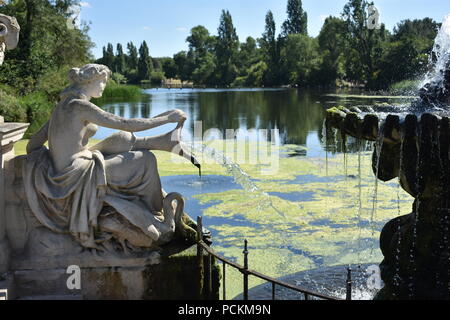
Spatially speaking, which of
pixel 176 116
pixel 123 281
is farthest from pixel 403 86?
pixel 123 281

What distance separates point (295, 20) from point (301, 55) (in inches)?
519

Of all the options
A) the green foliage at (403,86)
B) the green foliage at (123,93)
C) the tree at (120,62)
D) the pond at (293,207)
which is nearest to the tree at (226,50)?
the tree at (120,62)

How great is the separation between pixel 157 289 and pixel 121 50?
402 feet

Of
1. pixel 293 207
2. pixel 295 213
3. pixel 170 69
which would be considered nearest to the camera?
pixel 295 213

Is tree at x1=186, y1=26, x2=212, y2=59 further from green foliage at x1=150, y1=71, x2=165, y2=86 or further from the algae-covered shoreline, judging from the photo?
the algae-covered shoreline

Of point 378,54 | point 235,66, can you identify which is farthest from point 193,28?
point 378,54

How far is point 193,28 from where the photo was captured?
103 metres

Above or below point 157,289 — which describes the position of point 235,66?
above

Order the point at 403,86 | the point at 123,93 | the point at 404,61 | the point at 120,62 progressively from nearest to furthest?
the point at 403,86 < the point at 404,61 < the point at 123,93 < the point at 120,62

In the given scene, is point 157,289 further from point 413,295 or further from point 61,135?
point 413,295

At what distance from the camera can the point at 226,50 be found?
3627 inches

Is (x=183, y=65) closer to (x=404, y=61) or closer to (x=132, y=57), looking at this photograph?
(x=132, y=57)
